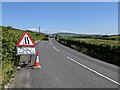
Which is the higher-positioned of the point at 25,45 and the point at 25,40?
the point at 25,40

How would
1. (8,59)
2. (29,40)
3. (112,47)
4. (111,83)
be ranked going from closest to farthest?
(111,83), (8,59), (29,40), (112,47)

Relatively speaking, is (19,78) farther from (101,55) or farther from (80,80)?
(101,55)

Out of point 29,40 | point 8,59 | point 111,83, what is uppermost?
point 29,40

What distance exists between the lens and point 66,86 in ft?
31.5

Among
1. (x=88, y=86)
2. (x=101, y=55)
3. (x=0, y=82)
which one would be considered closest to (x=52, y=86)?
(x=88, y=86)

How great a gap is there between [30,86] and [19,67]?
518 cm

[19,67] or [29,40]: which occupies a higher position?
[29,40]

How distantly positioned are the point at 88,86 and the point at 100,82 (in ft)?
3.64

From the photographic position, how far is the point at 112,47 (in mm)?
20172

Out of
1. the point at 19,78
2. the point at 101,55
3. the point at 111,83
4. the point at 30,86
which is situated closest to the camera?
the point at 30,86

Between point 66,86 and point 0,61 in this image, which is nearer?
point 66,86

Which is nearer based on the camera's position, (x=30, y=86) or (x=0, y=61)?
(x=30, y=86)

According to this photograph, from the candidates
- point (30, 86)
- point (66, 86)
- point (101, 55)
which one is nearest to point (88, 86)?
point (66, 86)

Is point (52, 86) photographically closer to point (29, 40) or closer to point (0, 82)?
point (0, 82)
